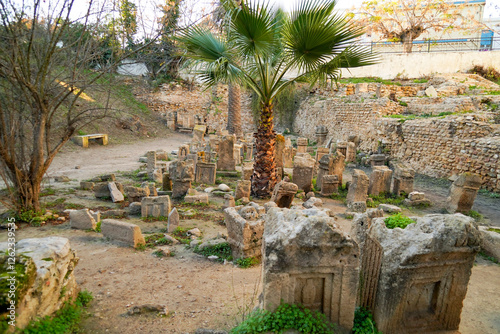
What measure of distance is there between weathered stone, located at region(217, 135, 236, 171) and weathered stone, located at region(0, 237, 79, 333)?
7998 millimetres

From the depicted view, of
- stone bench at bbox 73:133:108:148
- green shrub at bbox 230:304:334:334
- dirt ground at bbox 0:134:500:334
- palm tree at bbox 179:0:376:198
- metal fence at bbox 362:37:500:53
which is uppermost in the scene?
metal fence at bbox 362:37:500:53

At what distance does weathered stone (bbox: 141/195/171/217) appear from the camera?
7340 millimetres

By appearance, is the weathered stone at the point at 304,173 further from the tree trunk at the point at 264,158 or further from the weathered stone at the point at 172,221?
the weathered stone at the point at 172,221

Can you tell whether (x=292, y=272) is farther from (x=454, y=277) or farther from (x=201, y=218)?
(x=201, y=218)

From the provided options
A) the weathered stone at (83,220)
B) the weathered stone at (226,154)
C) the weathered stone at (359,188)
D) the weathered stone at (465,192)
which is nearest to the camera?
the weathered stone at (83,220)

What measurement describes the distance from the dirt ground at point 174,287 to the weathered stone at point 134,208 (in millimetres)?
313

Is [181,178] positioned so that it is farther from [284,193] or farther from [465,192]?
[465,192]

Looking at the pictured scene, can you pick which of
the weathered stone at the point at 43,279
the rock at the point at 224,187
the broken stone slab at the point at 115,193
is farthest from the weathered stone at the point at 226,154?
the weathered stone at the point at 43,279

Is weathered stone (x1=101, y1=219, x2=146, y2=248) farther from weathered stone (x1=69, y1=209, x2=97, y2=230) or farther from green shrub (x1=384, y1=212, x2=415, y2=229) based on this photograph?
green shrub (x1=384, y1=212, x2=415, y2=229)

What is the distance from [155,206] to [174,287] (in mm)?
3120

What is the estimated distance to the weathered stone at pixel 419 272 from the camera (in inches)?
131

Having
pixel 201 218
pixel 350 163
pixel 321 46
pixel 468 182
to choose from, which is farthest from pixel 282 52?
pixel 350 163

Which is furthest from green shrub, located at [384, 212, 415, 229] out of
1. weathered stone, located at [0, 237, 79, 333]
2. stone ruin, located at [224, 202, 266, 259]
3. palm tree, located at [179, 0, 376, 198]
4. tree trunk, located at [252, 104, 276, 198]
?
tree trunk, located at [252, 104, 276, 198]

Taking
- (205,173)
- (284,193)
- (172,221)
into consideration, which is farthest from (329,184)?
(172,221)
